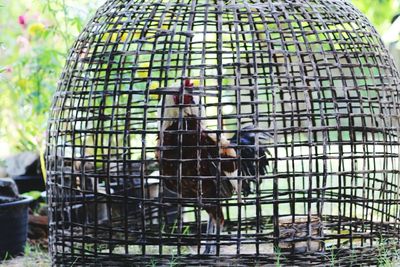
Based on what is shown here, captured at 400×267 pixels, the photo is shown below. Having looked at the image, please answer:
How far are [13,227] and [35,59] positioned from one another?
4.71ft

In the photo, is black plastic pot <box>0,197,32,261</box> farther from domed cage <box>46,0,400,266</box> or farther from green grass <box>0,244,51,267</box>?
domed cage <box>46,0,400,266</box>

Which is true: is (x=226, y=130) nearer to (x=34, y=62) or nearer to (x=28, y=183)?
(x=34, y=62)

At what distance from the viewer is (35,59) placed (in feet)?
15.6

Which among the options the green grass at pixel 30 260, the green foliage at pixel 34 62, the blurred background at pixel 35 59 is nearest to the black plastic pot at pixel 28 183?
the blurred background at pixel 35 59

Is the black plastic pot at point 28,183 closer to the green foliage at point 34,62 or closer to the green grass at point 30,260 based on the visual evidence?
the green foliage at point 34,62

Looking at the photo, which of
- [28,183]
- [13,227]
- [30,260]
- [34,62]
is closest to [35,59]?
[34,62]

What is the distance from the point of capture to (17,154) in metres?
5.50

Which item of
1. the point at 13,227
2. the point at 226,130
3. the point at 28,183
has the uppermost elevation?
the point at 226,130

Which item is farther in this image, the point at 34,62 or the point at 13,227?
the point at 34,62

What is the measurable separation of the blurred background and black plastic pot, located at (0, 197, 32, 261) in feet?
2.44

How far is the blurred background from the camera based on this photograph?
4473 mm

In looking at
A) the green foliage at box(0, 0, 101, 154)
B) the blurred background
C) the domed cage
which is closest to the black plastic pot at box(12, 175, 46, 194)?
the blurred background

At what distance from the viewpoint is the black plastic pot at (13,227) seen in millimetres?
3793

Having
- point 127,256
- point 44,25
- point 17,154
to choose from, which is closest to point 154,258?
point 127,256
